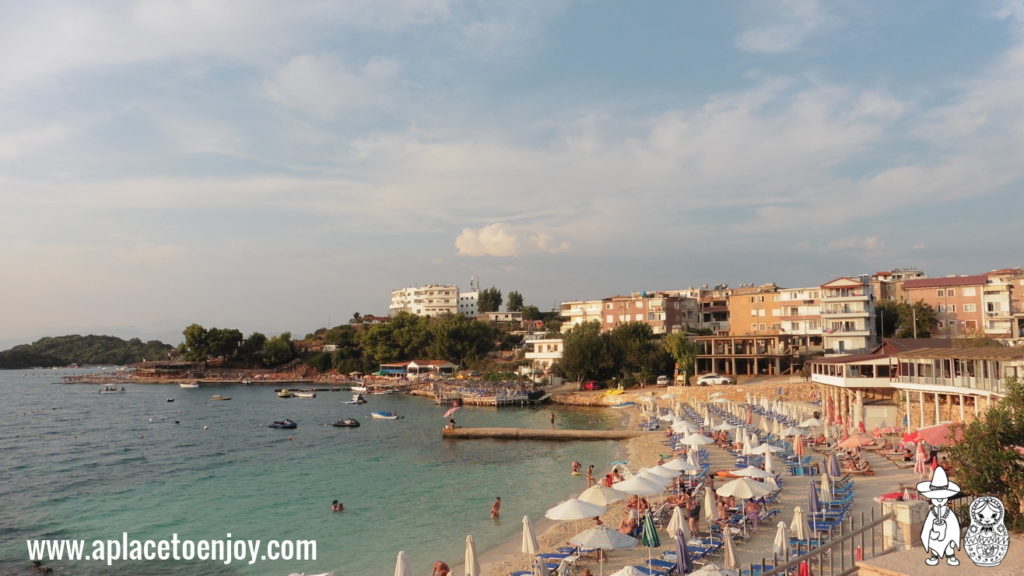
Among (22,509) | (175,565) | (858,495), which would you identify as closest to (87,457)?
(22,509)

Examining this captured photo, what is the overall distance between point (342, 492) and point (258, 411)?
47.4m

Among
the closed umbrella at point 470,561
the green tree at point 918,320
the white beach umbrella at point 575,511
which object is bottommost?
the closed umbrella at point 470,561

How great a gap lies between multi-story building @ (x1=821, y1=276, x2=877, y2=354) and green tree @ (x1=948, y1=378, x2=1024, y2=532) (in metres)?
60.3

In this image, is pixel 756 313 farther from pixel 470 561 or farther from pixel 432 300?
pixel 432 300

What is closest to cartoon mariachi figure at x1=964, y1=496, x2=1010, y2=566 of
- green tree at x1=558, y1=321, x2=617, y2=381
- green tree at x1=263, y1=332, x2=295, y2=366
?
green tree at x1=558, y1=321, x2=617, y2=381

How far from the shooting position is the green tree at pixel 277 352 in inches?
5295

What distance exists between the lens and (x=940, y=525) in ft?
32.1

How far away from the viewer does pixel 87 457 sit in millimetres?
45219

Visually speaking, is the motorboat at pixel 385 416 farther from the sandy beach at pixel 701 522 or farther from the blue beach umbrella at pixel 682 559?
the blue beach umbrella at pixel 682 559

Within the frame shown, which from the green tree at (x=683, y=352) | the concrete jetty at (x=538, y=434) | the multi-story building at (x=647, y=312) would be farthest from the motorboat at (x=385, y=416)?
the multi-story building at (x=647, y=312)

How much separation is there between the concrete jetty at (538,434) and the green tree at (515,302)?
386 ft

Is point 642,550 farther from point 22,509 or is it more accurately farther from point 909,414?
point 22,509

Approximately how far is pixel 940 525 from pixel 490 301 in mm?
158557

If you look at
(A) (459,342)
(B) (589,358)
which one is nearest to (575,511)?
(B) (589,358)
